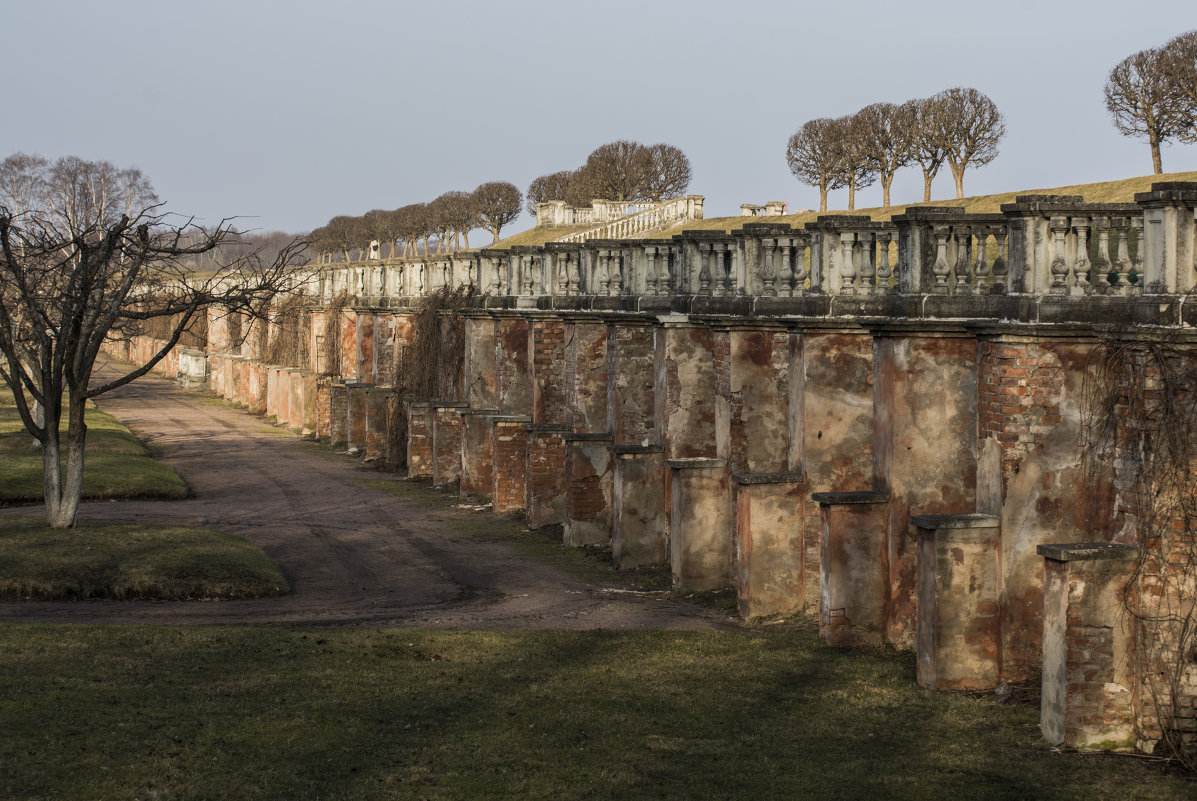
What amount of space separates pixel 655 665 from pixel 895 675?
2.32 m

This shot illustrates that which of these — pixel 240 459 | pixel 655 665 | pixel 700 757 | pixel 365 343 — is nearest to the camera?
pixel 700 757

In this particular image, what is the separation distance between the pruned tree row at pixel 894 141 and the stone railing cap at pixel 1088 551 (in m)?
28.5

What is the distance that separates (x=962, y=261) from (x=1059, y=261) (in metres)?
1.82

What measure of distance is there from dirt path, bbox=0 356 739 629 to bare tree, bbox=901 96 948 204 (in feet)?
62.7

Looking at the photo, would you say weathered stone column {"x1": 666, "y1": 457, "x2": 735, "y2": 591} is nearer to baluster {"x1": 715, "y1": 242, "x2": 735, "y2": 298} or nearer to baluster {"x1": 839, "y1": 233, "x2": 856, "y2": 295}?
baluster {"x1": 715, "y1": 242, "x2": 735, "y2": 298}

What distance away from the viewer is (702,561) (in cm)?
1733

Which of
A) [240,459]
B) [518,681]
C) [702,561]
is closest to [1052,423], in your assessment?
[518,681]

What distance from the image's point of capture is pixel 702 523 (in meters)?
17.3

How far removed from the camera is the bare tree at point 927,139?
37.8 m

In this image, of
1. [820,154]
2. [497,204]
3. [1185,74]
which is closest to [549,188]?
[497,204]

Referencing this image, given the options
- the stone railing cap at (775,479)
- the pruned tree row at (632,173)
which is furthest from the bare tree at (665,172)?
the stone railing cap at (775,479)

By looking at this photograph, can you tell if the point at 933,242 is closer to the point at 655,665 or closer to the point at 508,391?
the point at 655,665

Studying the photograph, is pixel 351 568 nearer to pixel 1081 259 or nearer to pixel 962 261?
pixel 962 261

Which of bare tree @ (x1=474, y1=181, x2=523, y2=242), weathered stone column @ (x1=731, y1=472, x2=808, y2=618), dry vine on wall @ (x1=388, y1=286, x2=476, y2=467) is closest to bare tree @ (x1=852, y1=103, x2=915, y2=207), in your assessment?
dry vine on wall @ (x1=388, y1=286, x2=476, y2=467)
